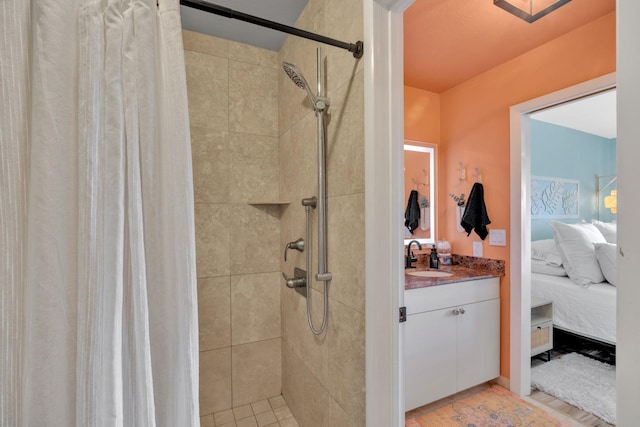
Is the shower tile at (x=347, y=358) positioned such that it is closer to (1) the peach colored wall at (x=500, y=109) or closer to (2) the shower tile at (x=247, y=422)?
(2) the shower tile at (x=247, y=422)

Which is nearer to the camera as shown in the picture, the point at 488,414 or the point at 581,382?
the point at 488,414

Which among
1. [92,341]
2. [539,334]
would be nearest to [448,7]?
[92,341]

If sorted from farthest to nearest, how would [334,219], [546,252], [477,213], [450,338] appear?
[546,252] → [477,213] → [450,338] → [334,219]

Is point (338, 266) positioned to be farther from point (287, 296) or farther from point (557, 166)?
point (557, 166)

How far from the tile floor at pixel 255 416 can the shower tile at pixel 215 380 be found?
5 centimetres

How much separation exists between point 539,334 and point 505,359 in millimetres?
589

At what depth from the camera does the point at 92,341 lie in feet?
→ 1.94

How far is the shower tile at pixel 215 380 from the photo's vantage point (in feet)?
5.90

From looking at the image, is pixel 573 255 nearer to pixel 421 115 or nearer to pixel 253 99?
pixel 421 115

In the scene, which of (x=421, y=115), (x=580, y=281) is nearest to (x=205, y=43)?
(x=421, y=115)

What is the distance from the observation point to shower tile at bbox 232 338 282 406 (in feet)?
6.21

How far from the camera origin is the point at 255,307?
1.95 meters

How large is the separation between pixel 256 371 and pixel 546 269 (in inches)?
127

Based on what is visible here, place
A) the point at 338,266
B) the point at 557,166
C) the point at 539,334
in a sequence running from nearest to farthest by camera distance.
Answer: the point at 338,266, the point at 539,334, the point at 557,166
